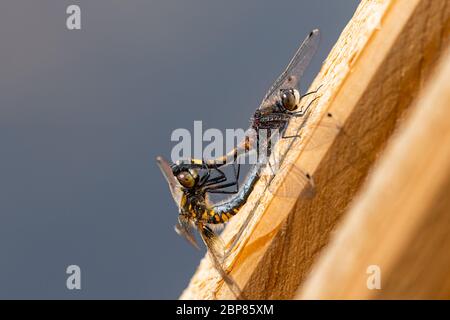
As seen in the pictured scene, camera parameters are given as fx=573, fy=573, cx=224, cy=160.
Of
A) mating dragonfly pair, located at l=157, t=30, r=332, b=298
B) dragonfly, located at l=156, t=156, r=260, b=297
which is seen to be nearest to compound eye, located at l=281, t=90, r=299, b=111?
mating dragonfly pair, located at l=157, t=30, r=332, b=298

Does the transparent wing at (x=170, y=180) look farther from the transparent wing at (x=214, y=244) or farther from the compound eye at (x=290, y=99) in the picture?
the compound eye at (x=290, y=99)

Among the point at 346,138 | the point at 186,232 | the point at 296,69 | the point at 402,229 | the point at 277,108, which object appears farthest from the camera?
the point at 296,69

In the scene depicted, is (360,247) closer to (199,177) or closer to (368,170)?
(368,170)

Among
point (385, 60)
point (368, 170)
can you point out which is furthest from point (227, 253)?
point (385, 60)

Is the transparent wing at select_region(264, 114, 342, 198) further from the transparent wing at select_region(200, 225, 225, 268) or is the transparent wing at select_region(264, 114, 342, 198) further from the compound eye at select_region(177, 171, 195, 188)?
the compound eye at select_region(177, 171, 195, 188)

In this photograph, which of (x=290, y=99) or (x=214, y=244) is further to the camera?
(x=290, y=99)

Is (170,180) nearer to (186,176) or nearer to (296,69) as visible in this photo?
(186,176)

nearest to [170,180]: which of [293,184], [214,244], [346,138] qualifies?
[214,244]
